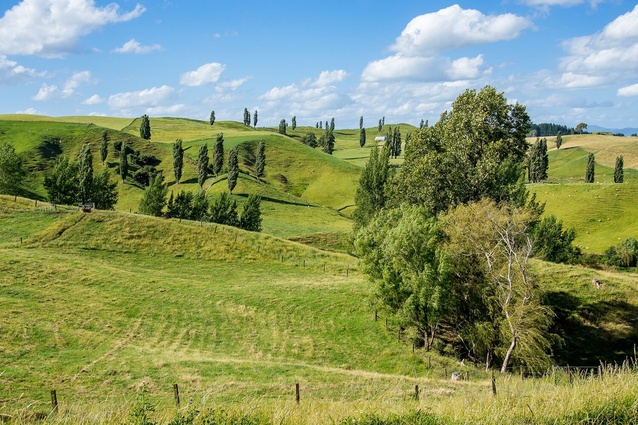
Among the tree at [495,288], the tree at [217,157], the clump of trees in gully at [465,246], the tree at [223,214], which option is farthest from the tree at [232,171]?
the tree at [495,288]

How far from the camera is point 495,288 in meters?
38.8

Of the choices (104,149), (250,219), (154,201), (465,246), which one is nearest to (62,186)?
(154,201)

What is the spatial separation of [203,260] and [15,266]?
22041 mm

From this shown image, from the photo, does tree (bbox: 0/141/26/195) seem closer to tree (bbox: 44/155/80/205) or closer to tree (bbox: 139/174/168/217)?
tree (bbox: 44/155/80/205)

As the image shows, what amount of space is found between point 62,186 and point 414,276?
260 feet

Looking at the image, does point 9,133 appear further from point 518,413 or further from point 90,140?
point 518,413

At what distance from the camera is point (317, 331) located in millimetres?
42719

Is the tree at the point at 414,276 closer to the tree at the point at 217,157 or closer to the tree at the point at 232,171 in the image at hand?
the tree at the point at 232,171

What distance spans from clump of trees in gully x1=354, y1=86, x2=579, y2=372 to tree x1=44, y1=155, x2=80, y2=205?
6863 cm

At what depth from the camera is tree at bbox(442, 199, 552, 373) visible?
35.2 meters

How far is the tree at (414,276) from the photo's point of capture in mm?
38906

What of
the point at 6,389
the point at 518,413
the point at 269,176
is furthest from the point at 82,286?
the point at 269,176

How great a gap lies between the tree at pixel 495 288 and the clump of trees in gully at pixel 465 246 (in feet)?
0.30

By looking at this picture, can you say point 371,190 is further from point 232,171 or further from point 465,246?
point 232,171
